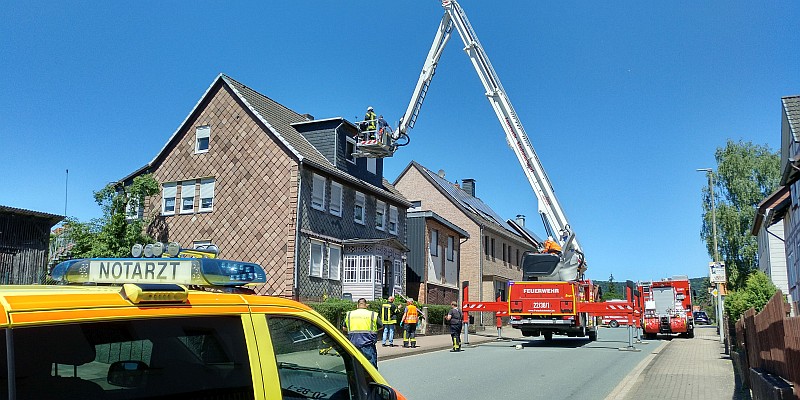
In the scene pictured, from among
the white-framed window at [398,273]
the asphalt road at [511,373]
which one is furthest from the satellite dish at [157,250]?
the white-framed window at [398,273]

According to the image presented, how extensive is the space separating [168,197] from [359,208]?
27.5 feet

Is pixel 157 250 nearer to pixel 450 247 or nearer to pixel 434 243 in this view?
pixel 434 243

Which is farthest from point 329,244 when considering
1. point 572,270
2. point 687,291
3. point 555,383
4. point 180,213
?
point 687,291

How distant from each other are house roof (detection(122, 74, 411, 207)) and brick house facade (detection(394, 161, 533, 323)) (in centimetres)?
1412

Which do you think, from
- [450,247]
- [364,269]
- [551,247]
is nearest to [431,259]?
[450,247]

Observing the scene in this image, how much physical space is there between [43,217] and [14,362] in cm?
2292

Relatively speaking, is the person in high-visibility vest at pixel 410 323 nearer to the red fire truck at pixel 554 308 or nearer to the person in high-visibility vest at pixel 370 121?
the red fire truck at pixel 554 308

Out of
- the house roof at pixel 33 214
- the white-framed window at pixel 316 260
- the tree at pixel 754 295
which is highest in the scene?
the house roof at pixel 33 214

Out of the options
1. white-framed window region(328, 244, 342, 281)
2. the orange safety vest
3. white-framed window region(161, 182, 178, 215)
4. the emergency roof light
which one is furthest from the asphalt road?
white-framed window region(161, 182, 178, 215)

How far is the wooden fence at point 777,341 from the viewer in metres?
5.84

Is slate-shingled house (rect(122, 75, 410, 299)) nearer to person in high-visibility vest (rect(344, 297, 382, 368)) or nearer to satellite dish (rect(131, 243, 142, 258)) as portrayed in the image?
person in high-visibility vest (rect(344, 297, 382, 368))

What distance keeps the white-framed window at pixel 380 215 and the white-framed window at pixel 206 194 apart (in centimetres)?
796

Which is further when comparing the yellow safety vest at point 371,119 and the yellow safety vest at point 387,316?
the yellow safety vest at point 371,119

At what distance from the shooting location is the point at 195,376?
3.07 metres
